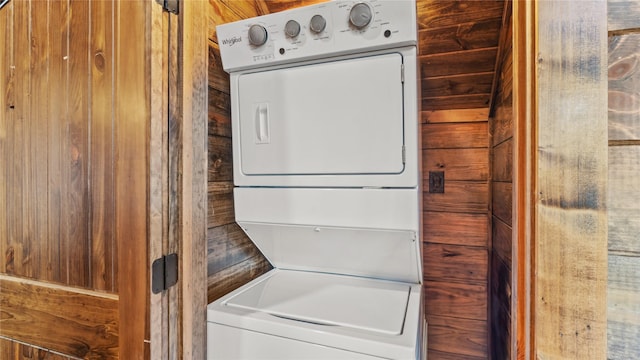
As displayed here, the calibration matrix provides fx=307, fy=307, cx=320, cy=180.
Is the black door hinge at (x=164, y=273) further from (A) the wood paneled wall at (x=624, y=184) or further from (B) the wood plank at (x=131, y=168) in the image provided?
(A) the wood paneled wall at (x=624, y=184)

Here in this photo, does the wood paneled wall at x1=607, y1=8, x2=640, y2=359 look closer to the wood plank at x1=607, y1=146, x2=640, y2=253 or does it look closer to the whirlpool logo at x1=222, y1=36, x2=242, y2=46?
the wood plank at x1=607, y1=146, x2=640, y2=253

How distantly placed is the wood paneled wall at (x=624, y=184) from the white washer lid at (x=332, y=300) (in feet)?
1.75

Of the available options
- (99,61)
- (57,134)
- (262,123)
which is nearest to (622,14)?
(262,123)

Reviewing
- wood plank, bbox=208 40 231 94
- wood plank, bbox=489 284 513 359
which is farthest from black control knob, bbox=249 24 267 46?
wood plank, bbox=489 284 513 359

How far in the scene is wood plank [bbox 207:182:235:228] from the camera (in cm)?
123


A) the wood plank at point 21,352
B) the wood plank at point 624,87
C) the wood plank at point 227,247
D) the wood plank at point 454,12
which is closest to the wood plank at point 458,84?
the wood plank at point 454,12

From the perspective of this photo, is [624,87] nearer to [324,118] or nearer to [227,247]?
[324,118]

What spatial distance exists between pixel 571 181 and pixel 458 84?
1.10 m

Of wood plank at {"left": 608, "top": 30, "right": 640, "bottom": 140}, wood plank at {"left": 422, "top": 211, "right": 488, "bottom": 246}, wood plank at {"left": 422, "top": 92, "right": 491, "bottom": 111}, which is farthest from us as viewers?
wood plank at {"left": 422, "top": 211, "right": 488, "bottom": 246}

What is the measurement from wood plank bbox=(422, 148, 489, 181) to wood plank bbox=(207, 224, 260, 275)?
43.2 inches

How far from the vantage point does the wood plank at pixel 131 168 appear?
1.00 metres

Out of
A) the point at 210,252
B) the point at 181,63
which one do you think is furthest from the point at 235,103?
the point at 210,252

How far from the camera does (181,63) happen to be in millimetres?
1066

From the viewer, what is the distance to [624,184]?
67 cm
